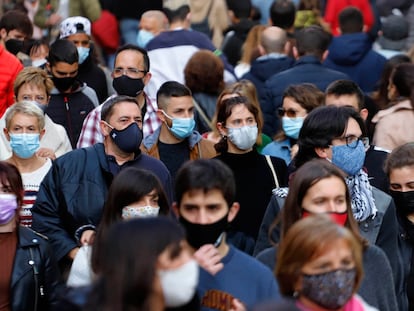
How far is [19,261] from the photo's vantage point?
735 cm

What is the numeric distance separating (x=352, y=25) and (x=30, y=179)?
5863 mm

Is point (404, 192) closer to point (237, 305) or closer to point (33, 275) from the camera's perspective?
point (33, 275)

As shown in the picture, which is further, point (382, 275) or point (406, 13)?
point (406, 13)

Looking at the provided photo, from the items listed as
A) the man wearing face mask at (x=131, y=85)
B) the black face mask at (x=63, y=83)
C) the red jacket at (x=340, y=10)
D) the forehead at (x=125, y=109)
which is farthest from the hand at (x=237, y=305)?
the red jacket at (x=340, y=10)

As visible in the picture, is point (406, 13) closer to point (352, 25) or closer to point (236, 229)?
point (352, 25)

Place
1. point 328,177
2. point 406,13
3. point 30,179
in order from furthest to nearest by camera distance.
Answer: point 406,13, point 30,179, point 328,177

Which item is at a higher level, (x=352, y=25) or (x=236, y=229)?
(x=352, y=25)

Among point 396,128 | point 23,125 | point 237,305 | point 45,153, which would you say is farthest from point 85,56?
point 237,305

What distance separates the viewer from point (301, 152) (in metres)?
8.25

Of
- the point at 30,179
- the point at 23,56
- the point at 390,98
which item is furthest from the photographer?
the point at 23,56

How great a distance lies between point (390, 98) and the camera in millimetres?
11453

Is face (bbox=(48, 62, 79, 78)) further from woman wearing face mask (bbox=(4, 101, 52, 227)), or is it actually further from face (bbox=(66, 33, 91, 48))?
woman wearing face mask (bbox=(4, 101, 52, 227))

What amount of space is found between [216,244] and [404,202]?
246 cm

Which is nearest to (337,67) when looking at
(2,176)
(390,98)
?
(390,98)
